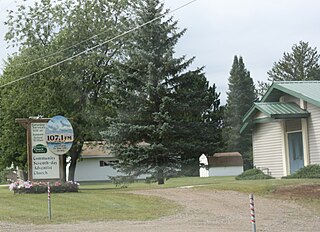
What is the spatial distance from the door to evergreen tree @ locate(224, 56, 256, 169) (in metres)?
38.6

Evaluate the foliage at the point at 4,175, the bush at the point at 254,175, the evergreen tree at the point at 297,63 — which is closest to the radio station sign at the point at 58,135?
the bush at the point at 254,175

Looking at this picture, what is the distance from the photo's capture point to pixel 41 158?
87.2 ft

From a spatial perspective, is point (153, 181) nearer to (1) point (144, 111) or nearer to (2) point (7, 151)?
(1) point (144, 111)

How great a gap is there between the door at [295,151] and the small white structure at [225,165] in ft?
99.0

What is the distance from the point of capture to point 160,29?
37.5 m

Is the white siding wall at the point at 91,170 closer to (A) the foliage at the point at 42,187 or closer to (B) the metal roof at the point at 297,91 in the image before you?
(B) the metal roof at the point at 297,91

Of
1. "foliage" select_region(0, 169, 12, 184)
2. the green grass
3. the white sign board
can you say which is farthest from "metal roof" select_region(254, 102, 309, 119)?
"foliage" select_region(0, 169, 12, 184)

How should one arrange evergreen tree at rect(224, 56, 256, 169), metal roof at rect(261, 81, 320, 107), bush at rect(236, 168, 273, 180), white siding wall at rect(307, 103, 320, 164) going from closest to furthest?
white siding wall at rect(307, 103, 320, 164), metal roof at rect(261, 81, 320, 107), bush at rect(236, 168, 273, 180), evergreen tree at rect(224, 56, 256, 169)

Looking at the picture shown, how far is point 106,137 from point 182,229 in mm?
22086

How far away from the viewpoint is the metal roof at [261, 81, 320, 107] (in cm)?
2939

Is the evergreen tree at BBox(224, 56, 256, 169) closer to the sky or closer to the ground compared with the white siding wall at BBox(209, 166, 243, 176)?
closer to the sky

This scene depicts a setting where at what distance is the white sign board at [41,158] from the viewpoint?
26.5 metres

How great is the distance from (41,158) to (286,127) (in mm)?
12498

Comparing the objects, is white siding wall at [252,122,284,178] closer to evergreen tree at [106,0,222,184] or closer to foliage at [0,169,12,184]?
evergreen tree at [106,0,222,184]
